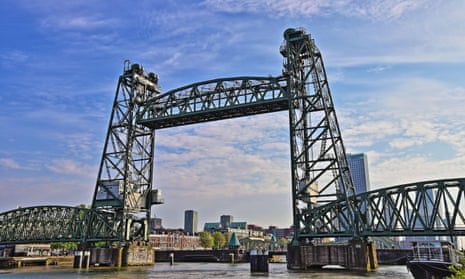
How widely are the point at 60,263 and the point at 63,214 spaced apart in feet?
32.3

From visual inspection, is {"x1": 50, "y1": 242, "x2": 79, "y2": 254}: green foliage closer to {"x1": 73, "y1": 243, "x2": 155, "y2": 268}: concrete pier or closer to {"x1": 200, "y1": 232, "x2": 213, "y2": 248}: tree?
{"x1": 73, "y1": 243, "x2": 155, "y2": 268}: concrete pier

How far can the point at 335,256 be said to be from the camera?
3934 centimetres

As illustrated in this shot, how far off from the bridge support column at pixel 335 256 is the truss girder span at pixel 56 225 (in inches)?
932

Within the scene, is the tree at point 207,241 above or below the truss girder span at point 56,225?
below

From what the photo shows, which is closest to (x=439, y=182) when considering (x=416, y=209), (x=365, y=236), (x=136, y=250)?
(x=416, y=209)

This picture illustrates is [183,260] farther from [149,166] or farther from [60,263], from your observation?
[149,166]

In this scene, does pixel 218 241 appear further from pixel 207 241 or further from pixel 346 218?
pixel 346 218

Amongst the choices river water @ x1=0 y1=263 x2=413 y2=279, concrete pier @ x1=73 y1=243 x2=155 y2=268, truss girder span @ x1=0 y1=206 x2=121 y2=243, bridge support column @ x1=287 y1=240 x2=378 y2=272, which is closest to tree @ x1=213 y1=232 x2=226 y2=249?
truss girder span @ x1=0 y1=206 x2=121 y2=243

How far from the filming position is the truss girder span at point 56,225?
52531 millimetres

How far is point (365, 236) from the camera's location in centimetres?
3988

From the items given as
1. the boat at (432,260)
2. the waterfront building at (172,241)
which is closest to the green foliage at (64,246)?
the waterfront building at (172,241)

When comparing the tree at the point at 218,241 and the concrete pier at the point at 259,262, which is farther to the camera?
the tree at the point at 218,241

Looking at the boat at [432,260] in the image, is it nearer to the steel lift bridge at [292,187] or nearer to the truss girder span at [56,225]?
the steel lift bridge at [292,187]

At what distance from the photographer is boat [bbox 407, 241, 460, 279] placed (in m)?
24.5
